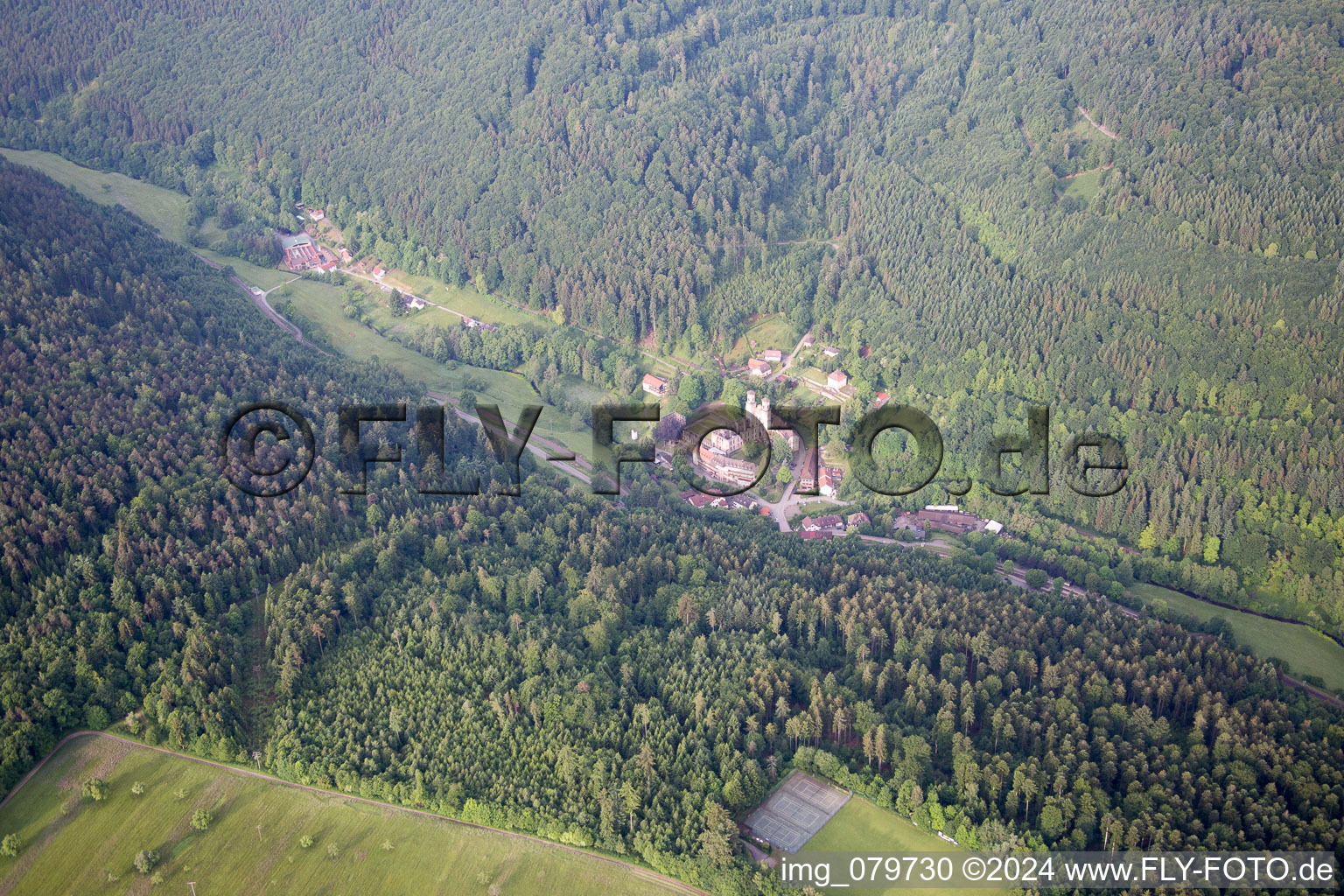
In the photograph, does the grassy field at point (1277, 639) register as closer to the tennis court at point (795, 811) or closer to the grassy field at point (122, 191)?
the tennis court at point (795, 811)

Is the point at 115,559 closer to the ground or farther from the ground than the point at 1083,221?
closer to the ground

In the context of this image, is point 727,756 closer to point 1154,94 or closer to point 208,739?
point 208,739

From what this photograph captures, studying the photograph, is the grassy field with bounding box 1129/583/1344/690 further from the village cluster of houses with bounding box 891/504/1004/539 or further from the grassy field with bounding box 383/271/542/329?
the grassy field with bounding box 383/271/542/329

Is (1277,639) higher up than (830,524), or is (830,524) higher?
(830,524)

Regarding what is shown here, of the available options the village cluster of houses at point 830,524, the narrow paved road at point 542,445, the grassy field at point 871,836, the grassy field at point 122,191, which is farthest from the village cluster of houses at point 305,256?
the grassy field at point 871,836

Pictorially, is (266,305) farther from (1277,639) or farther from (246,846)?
(1277,639)

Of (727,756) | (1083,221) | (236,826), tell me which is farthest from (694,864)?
(1083,221)

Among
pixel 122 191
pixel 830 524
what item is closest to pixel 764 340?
pixel 830 524
